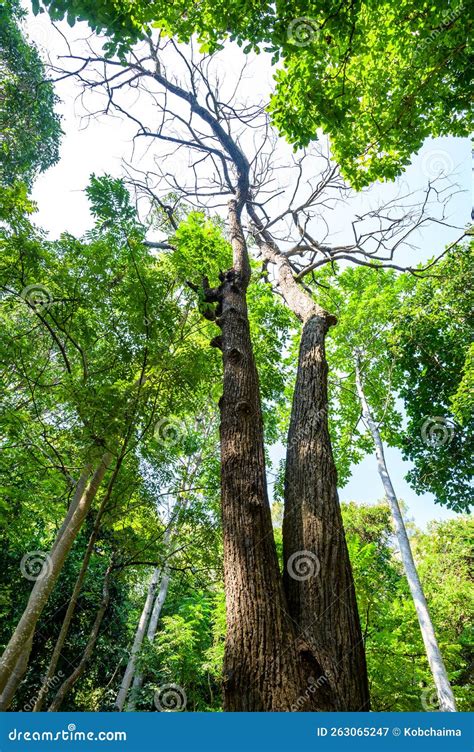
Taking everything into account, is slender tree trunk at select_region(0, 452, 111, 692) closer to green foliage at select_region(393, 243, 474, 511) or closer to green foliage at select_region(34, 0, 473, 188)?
green foliage at select_region(34, 0, 473, 188)

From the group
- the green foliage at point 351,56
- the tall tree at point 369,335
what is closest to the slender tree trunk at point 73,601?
the green foliage at point 351,56

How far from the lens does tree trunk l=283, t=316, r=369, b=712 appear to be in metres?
1.98

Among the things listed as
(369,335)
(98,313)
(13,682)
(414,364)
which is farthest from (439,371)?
(13,682)

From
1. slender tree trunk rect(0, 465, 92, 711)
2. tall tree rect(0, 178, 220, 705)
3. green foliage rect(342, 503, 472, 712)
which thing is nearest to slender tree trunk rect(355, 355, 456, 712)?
green foliage rect(342, 503, 472, 712)

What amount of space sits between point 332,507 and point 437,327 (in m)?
9.06

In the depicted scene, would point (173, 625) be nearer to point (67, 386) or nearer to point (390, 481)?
point (390, 481)

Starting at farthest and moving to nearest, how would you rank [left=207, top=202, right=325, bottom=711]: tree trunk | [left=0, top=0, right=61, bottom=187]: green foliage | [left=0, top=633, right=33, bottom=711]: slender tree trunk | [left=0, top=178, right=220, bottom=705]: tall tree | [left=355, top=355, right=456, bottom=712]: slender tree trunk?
[left=0, top=0, right=61, bottom=187]: green foliage, [left=355, top=355, right=456, bottom=712]: slender tree trunk, [left=0, top=633, right=33, bottom=711]: slender tree trunk, [left=0, top=178, right=220, bottom=705]: tall tree, [left=207, top=202, right=325, bottom=711]: tree trunk

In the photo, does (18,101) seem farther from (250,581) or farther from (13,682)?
(250,581)

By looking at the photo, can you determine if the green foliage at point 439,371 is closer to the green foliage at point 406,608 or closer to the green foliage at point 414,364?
the green foliage at point 414,364

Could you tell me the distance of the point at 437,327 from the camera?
10117mm

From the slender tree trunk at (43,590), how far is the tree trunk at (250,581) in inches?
77.3

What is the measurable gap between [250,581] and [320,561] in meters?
0.43

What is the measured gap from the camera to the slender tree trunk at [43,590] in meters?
4.41

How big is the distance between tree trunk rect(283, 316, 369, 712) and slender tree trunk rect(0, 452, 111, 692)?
Answer: 233 centimetres
